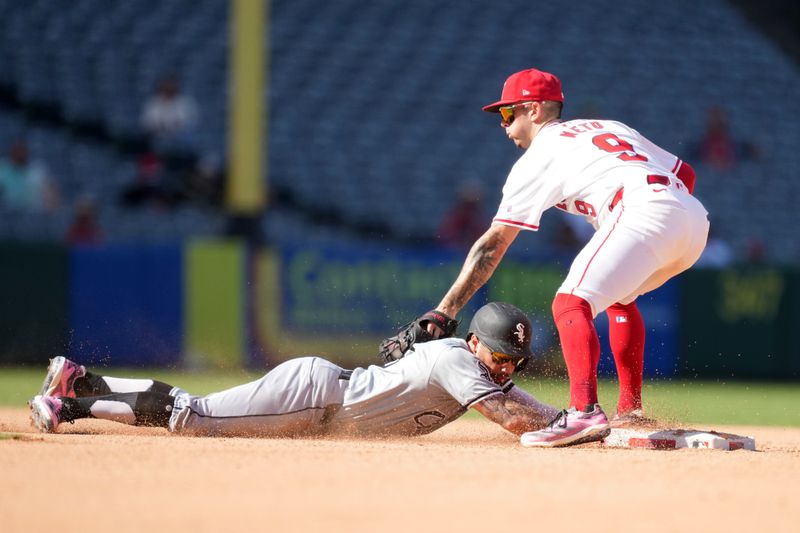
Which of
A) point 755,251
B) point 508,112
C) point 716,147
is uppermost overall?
point 716,147

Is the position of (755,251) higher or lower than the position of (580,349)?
higher

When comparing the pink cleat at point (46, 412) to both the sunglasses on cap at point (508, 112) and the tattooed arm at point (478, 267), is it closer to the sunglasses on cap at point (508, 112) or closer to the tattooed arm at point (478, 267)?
the tattooed arm at point (478, 267)

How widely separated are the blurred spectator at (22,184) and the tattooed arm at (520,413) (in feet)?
27.8

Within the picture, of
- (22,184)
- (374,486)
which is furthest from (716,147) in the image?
(374,486)

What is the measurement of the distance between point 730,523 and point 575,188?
2.22 metres

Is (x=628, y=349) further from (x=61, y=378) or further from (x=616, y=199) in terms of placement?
(x=61, y=378)

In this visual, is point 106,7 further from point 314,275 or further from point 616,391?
point 616,391

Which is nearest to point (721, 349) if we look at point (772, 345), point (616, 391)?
point (772, 345)

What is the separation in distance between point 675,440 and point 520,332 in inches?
33.5

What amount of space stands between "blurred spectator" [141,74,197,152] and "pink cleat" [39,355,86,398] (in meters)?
8.66

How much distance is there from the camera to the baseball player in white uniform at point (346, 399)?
5.27 metres

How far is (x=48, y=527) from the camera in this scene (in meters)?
3.28

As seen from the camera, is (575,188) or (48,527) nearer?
(48,527)

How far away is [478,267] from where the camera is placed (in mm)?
5535
